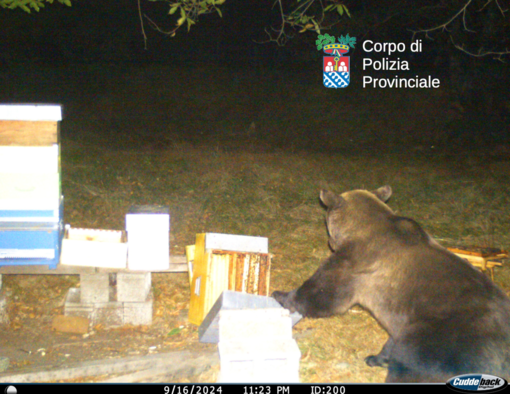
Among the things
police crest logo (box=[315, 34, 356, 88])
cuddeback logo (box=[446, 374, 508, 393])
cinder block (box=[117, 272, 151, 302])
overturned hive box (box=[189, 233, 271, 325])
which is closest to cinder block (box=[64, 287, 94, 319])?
cinder block (box=[117, 272, 151, 302])

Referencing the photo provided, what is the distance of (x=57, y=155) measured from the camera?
16.0ft

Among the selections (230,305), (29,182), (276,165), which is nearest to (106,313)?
(29,182)

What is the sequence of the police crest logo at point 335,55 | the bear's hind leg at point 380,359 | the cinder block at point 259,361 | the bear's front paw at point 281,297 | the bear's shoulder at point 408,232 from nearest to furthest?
the cinder block at point 259,361 → the bear's shoulder at point 408,232 → the bear's front paw at point 281,297 → the bear's hind leg at point 380,359 → the police crest logo at point 335,55

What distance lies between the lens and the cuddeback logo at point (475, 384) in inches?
128

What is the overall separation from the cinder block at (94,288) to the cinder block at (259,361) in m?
2.13

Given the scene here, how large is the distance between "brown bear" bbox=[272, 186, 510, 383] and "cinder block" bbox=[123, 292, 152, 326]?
167 centimetres

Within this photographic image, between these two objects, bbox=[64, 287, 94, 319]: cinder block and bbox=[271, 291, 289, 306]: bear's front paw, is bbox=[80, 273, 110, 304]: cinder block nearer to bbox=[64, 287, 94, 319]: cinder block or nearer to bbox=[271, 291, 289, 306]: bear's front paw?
bbox=[64, 287, 94, 319]: cinder block

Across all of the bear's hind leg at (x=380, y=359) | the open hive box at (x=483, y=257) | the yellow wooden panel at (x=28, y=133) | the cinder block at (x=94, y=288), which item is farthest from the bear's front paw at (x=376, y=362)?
the yellow wooden panel at (x=28, y=133)

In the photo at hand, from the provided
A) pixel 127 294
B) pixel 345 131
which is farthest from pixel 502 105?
pixel 127 294

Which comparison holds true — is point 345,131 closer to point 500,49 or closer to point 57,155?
point 500,49

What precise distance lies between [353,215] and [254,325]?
1286mm

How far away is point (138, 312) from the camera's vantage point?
542 cm

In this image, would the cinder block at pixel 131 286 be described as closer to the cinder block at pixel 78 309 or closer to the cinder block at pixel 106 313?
the cinder block at pixel 106 313

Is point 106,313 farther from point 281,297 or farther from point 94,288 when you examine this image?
point 281,297
